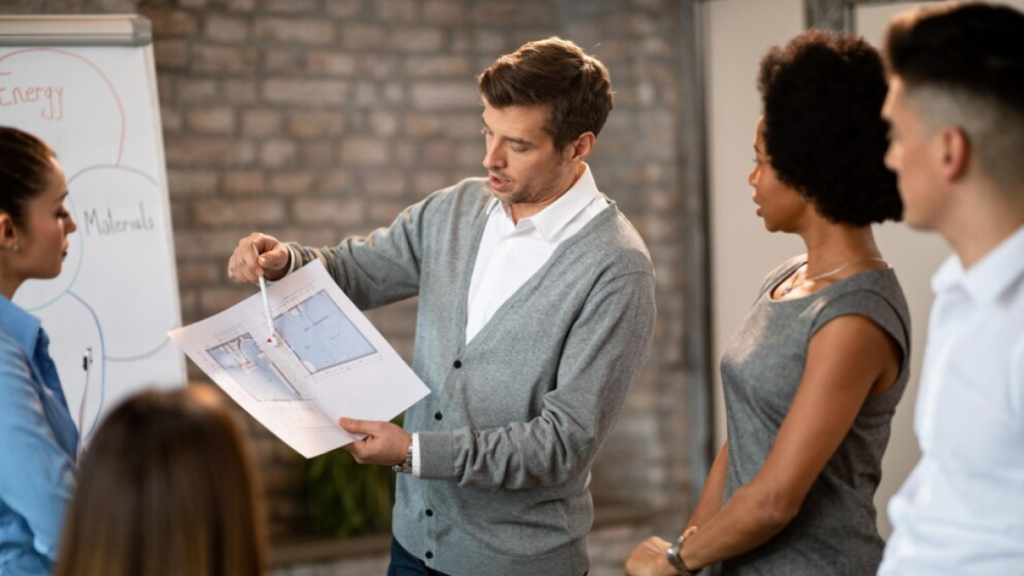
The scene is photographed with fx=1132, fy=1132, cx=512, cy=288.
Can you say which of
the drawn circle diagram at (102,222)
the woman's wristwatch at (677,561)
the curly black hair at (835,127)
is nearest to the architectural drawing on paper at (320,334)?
the woman's wristwatch at (677,561)

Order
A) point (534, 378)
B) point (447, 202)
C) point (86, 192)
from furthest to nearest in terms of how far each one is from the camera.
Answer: point (86, 192), point (447, 202), point (534, 378)

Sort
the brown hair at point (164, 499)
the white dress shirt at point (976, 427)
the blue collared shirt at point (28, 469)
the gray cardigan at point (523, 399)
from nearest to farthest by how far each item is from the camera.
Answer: the brown hair at point (164, 499), the white dress shirt at point (976, 427), the blue collared shirt at point (28, 469), the gray cardigan at point (523, 399)

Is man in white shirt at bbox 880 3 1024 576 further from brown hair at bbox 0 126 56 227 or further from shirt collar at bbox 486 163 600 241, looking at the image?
brown hair at bbox 0 126 56 227

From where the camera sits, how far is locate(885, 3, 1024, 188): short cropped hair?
3.87 feet

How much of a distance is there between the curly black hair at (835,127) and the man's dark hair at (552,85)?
50 cm

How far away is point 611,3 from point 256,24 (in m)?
1.25

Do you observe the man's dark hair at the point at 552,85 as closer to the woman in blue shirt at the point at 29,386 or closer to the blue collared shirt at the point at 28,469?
the woman in blue shirt at the point at 29,386

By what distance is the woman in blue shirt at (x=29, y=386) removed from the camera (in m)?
1.48

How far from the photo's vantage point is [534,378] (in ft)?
6.44

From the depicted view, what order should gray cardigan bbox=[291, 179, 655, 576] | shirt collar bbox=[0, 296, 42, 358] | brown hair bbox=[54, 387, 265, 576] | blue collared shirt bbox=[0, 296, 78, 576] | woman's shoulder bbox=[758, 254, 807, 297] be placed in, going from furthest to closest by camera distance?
gray cardigan bbox=[291, 179, 655, 576] < woman's shoulder bbox=[758, 254, 807, 297] < shirt collar bbox=[0, 296, 42, 358] < blue collared shirt bbox=[0, 296, 78, 576] < brown hair bbox=[54, 387, 265, 576]

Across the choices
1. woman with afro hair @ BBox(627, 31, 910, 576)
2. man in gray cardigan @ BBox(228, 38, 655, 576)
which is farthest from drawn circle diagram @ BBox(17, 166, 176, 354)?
woman with afro hair @ BBox(627, 31, 910, 576)

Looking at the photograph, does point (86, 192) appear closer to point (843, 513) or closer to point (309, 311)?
point (309, 311)

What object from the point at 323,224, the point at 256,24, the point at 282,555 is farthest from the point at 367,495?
the point at 256,24

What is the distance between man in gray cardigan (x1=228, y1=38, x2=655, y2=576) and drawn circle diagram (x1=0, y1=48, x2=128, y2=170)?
0.96 metres
